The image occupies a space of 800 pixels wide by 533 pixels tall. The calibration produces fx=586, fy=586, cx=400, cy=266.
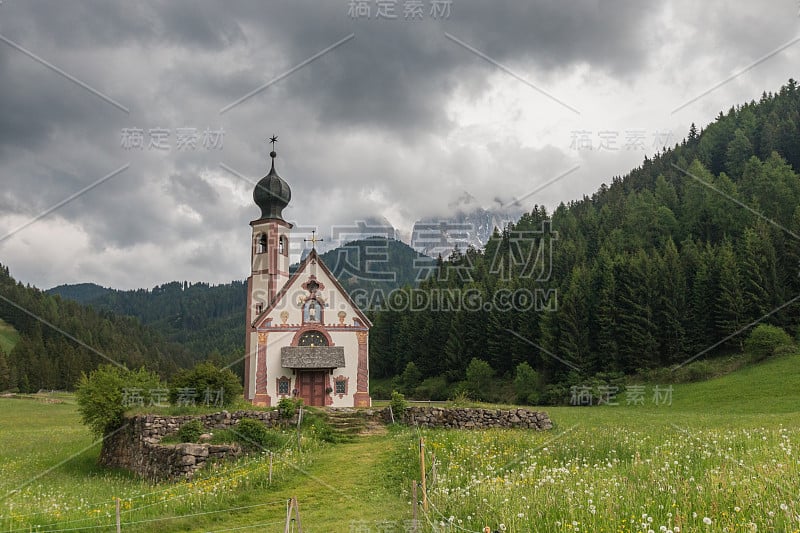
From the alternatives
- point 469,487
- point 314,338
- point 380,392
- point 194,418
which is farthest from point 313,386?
point 380,392

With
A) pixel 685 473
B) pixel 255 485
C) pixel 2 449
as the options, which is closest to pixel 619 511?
pixel 685 473

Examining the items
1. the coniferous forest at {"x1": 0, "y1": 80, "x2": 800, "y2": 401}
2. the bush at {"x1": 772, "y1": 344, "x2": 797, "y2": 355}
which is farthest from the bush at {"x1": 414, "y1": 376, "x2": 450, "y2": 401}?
the bush at {"x1": 772, "y1": 344, "x2": 797, "y2": 355}

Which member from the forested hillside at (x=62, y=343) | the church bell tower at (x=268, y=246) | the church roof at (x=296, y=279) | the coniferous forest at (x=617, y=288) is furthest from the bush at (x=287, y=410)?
the forested hillside at (x=62, y=343)

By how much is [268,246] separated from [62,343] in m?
93.9

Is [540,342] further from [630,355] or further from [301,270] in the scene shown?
[301,270]

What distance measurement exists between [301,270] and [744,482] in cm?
3150

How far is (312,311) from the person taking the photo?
3775cm

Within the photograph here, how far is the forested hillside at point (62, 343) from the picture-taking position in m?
95.7

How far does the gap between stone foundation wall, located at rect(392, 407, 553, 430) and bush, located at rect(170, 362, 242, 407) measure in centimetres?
840

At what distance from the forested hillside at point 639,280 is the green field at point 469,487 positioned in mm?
30228

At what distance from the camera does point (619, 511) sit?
28.8ft

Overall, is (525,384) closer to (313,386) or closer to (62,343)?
(313,386)

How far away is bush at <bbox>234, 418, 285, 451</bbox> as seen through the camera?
20938mm

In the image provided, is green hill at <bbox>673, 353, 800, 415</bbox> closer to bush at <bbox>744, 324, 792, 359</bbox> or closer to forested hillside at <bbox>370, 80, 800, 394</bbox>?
bush at <bbox>744, 324, 792, 359</bbox>
